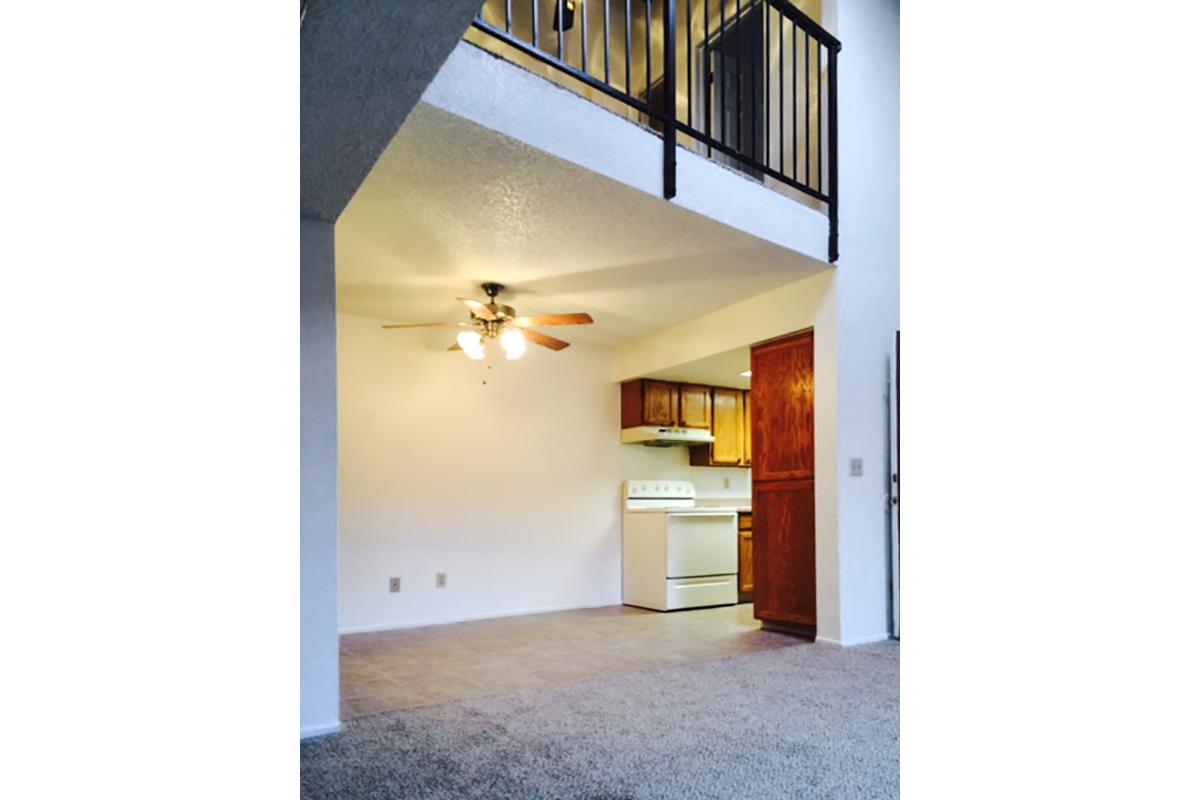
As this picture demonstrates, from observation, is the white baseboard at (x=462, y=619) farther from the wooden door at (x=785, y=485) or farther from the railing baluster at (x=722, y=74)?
the railing baluster at (x=722, y=74)

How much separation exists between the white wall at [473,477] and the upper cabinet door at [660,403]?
1.28 ft

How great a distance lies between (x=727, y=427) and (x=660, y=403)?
81 centimetres

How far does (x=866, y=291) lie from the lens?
4344 millimetres

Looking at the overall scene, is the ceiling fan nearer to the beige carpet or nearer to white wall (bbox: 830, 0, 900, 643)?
white wall (bbox: 830, 0, 900, 643)

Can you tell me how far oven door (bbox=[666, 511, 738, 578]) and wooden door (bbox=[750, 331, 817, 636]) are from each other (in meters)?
0.95

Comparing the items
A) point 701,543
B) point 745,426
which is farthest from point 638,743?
point 745,426

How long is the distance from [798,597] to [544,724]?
226cm

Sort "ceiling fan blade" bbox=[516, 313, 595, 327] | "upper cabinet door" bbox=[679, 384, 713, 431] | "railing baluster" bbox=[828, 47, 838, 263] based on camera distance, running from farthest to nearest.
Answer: "upper cabinet door" bbox=[679, 384, 713, 431] < "railing baluster" bbox=[828, 47, 838, 263] < "ceiling fan blade" bbox=[516, 313, 595, 327]

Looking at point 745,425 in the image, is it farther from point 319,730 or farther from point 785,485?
point 319,730

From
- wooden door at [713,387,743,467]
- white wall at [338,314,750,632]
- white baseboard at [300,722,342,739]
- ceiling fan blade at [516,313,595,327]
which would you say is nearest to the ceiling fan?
ceiling fan blade at [516,313,595,327]

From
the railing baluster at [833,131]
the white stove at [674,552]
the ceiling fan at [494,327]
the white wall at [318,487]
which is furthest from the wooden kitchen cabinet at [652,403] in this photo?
the white wall at [318,487]

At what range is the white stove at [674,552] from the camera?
562 cm

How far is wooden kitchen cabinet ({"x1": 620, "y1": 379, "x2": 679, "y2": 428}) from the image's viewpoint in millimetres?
5891

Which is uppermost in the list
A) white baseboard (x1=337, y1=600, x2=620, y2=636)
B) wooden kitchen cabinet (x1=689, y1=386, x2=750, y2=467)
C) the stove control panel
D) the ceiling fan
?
the ceiling fan
